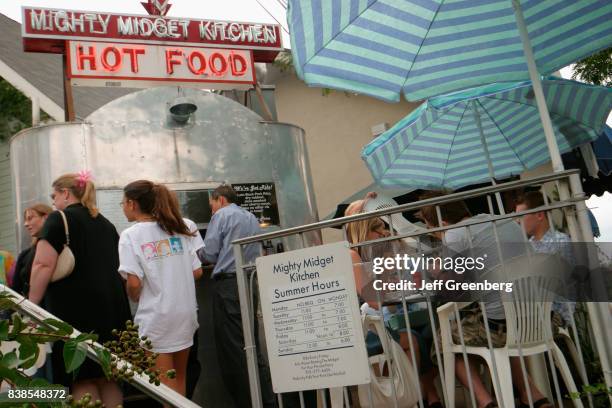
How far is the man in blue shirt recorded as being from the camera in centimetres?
549

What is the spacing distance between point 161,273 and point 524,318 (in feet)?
8.75

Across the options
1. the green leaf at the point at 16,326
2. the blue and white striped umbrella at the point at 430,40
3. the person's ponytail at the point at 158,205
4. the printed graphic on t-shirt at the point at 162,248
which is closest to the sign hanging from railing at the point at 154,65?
the person's ponytail at the point at 158,205

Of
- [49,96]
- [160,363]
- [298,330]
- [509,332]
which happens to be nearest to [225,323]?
[160,363]

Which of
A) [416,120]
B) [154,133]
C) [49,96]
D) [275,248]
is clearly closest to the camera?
[275,248]

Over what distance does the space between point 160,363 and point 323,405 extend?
1673 mm

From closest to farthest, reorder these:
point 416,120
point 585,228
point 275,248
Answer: point 585,228 < point 275,248 < point 416,120

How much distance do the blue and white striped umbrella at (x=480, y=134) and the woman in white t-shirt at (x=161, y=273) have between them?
3.15m

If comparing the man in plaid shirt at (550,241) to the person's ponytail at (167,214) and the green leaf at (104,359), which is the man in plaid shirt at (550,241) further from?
the person's ponytail at (167,214)

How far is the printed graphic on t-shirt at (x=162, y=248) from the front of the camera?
5.08 m

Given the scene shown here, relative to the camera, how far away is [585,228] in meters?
3.33

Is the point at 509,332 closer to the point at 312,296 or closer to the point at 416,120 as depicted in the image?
the point at 312,296

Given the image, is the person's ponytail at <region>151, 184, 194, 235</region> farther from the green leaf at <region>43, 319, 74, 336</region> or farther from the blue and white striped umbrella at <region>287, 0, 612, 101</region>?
the green leaf at <region>43, 319, 74, 336</region>

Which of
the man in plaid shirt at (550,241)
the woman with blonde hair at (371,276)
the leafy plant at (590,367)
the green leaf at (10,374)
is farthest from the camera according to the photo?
the woman with blonde hair at (371,276)

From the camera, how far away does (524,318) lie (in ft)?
11.9
